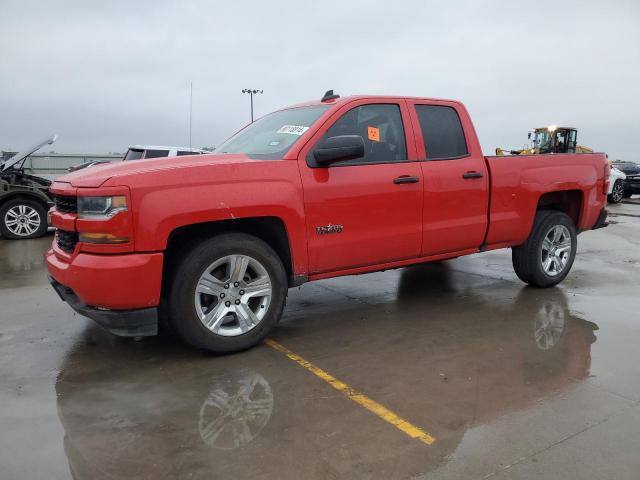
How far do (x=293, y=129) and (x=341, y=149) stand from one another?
68 cm

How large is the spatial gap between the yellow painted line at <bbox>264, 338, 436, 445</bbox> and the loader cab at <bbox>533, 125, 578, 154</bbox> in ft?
81.5

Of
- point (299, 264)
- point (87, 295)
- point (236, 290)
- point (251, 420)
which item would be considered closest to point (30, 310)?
point (87, 295)

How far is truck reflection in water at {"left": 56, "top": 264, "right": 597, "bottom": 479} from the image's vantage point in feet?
8.54

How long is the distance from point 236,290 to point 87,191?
1.23m

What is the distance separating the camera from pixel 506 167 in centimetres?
525

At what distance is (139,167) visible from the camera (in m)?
3.68

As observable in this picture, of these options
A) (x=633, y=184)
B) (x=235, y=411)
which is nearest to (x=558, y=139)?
(x=633, y=184)

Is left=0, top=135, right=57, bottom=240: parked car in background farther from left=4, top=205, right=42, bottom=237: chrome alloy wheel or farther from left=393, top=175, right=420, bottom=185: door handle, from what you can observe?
left=393, top=175, right=420, bottom=185: door handle

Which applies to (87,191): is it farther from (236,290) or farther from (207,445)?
(207,445)

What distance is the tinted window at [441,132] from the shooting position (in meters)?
4.86

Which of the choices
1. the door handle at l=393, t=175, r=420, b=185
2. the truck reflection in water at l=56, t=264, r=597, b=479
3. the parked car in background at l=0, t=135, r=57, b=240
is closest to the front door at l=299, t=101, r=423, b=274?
the door handle at l=393, t=175, r=420, b=185

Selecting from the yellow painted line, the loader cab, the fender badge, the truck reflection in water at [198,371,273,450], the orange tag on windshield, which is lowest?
the truck reflection in water at [198,371,273,450]

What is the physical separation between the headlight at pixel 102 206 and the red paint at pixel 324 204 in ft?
0.14

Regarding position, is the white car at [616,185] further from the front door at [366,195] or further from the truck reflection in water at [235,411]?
the truck reflection in water at [235,411]
